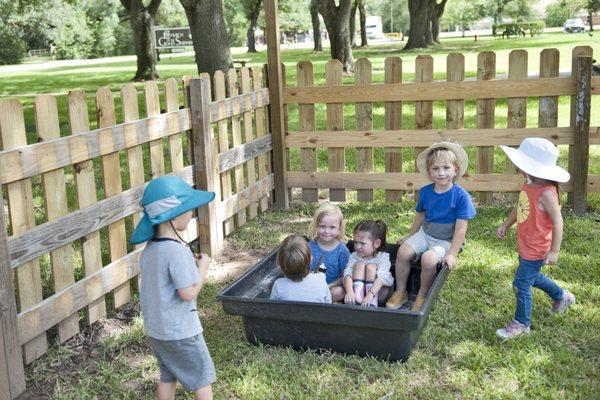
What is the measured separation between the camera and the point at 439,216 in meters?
4.86

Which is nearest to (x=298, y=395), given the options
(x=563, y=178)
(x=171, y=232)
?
(x=171, y=232)

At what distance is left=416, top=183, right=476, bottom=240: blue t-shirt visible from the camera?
477 cm

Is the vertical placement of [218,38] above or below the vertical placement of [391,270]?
above

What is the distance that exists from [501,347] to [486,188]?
135 inches

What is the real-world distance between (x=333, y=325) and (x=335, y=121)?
3.95 m

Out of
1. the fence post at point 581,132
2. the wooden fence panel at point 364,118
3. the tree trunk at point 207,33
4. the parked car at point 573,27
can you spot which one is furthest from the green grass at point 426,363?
the parked car at point 573,27

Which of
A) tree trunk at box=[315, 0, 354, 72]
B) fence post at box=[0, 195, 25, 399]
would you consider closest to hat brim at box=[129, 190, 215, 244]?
fence post at box=[0, 195, 25, 399]

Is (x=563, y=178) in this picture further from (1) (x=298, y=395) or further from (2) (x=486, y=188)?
(2) (x=486, y=188)

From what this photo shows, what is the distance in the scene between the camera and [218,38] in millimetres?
10469

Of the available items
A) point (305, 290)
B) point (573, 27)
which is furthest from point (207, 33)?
point (573, 27)

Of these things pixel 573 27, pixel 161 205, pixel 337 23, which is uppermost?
pixel 573 27

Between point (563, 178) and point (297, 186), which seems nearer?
point (563, 178)

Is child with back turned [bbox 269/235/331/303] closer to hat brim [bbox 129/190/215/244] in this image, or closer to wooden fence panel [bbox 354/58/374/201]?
hat brim [bbox 129/190/215/244]

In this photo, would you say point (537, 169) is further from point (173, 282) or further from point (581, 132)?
point (581, 132)
